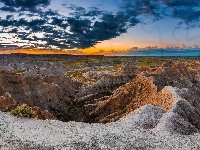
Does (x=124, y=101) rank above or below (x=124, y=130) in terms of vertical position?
below

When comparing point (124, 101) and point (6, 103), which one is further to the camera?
point (124, 101)

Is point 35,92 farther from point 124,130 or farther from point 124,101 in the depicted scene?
point 124,130

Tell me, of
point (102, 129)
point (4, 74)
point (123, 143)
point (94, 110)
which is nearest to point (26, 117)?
point (102, 129)

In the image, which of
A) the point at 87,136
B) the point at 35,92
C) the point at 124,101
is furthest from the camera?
the point at 35,92

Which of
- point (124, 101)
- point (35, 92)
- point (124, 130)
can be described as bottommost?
point (124, 101)

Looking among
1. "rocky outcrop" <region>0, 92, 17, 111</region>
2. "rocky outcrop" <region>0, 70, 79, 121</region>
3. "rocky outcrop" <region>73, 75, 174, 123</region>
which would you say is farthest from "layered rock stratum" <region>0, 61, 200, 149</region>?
"rocky outcrop" <region>0, 70, 79, 121</region>

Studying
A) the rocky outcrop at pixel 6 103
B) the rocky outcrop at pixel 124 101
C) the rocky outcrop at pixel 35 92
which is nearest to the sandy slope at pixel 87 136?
the rocky outcrop at pixel 6 103

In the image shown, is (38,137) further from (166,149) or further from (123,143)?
(166,149)

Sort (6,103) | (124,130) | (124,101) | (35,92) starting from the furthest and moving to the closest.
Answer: (35,92), (124,101), (6,103), (124,130)

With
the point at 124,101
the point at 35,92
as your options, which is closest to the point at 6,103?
the point at 35,92

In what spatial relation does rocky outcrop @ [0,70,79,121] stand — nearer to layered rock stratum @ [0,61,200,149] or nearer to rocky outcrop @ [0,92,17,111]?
rocky outcrop @ [0,92,17,111]

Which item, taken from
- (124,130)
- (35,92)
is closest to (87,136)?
(124,130)

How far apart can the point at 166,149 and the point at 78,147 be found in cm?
654

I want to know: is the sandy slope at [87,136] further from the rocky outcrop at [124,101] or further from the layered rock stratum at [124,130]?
the rocky outcrop at [124,101]
